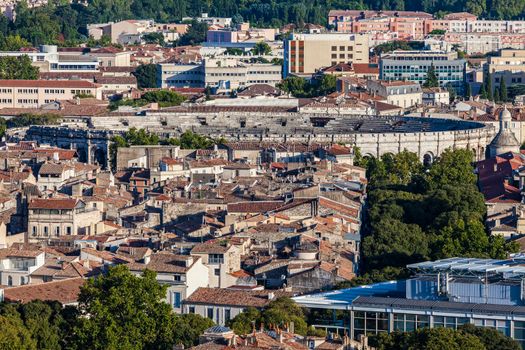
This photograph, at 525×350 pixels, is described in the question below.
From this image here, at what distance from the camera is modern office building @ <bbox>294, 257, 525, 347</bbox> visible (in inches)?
1502

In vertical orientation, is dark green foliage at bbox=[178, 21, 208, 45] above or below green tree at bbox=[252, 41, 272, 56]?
below

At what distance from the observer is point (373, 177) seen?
71188 millimetres

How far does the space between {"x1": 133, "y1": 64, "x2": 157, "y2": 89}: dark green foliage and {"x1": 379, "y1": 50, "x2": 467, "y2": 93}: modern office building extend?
1317cm

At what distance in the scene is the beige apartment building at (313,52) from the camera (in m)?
128

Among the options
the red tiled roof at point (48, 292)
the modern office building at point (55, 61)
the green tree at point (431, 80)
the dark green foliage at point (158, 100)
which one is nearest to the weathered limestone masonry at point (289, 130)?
the dark green foliage at point (158, 100)

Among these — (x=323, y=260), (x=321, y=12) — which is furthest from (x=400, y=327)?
(x=321, y=12)

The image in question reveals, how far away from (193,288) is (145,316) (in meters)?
4.99

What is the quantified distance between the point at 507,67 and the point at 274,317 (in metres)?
88.6

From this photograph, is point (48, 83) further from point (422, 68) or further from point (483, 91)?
point (422, 68)

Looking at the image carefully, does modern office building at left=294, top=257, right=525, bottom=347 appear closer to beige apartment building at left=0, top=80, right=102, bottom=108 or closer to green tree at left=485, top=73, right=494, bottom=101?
beige apartment building at left=0, top=80, right=102, bottom=108

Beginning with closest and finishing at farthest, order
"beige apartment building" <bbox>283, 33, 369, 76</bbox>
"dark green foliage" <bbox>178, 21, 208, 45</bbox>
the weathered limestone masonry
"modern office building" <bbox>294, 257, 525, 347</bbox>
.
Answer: "modern office building" <bbox>294, 257, 525, 347</bbox> < the weathered limestone masonry < "beige apartment building" <bbox>283, 33, 369, 76</bbox> < "dark green foliage" <bbox>178, 21, 208, 45</bbox>

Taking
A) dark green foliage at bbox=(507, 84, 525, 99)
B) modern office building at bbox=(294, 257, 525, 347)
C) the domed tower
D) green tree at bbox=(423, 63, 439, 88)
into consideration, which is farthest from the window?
green tree at bbox=(423, 63, 439, 88)

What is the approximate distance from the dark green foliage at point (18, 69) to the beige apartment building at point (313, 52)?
15117 millimetres

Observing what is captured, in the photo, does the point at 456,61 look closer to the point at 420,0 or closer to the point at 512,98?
the point at 512,98
